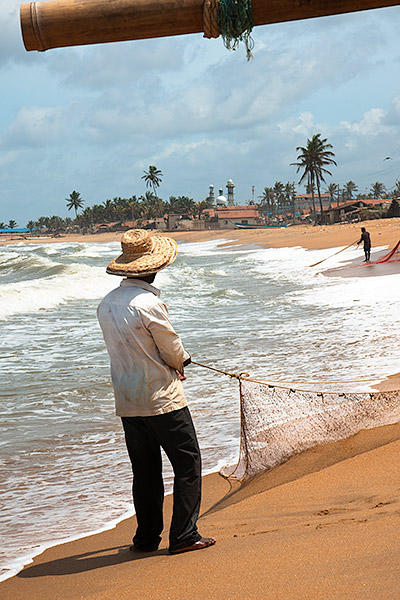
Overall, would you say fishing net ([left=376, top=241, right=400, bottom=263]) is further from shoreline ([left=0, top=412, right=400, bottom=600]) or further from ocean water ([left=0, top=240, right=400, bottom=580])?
shoreline ([left=0, top=412, right=400, bottom=600])

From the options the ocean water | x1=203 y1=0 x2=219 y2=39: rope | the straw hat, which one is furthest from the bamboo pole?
the ocean water

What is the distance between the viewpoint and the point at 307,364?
885 centimetres

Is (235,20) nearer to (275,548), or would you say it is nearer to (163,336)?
(163,336)

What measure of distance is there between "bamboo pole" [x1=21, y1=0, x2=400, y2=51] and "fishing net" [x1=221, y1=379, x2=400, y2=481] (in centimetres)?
293

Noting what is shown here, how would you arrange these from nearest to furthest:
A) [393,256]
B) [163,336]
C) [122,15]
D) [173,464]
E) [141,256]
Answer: [122,15]
[163,336]
[173,464]
[141,256]
[393,256]

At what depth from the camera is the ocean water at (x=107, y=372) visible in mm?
4809

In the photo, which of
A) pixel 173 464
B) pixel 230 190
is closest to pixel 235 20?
pixel 173 464

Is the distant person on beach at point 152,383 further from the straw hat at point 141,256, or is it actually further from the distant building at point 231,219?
the distant building at point 231,219

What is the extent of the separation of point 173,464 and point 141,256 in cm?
113

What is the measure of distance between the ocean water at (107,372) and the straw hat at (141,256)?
6.15 feet

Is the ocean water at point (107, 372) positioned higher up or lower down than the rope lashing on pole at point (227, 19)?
lower down

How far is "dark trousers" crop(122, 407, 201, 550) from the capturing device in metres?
3.27

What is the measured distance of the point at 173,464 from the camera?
3336 millimetres

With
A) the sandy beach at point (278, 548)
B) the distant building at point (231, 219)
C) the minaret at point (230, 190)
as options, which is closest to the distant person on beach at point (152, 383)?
the sandy beach at point (278, 548)
